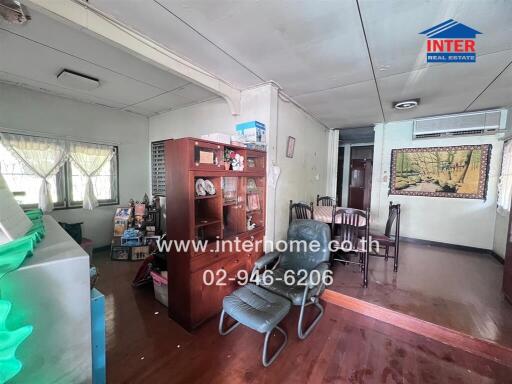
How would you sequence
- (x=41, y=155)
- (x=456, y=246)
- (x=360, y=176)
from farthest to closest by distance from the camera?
(x=360, y=176) < (x=456, y=246) < (x=41, y=155)

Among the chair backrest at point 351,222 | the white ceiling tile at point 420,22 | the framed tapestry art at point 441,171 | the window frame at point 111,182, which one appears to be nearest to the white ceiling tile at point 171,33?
the white ceiling tile at point 420,22

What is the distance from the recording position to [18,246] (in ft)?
2.49

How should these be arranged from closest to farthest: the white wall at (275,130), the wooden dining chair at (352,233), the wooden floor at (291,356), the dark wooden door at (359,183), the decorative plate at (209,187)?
the wooden floor at (291,356) < the decorative plate at (209,187) < the wooden dining chair at (352,233) < the white wall at (275,130) < the dark wooden door at (359,183)

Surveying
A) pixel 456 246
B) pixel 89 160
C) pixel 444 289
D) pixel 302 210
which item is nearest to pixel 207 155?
pixel 302 210

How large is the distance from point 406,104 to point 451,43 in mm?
1326

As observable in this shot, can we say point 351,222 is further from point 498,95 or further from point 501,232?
point 501,232

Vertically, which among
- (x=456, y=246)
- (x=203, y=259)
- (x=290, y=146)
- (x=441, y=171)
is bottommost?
(x=456, y=246)

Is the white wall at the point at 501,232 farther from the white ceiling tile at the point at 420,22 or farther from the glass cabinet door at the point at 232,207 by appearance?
the glass cabinet door at the point at 232,207

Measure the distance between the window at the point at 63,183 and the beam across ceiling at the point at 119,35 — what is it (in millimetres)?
2190

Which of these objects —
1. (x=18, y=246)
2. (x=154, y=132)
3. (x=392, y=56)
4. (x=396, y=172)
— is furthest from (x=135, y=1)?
(x=396, y=172)

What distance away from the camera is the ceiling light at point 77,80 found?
2.30m

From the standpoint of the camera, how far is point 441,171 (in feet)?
12.1

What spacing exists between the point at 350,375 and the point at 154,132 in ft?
14.2

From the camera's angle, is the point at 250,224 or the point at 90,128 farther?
the point at 90,128
